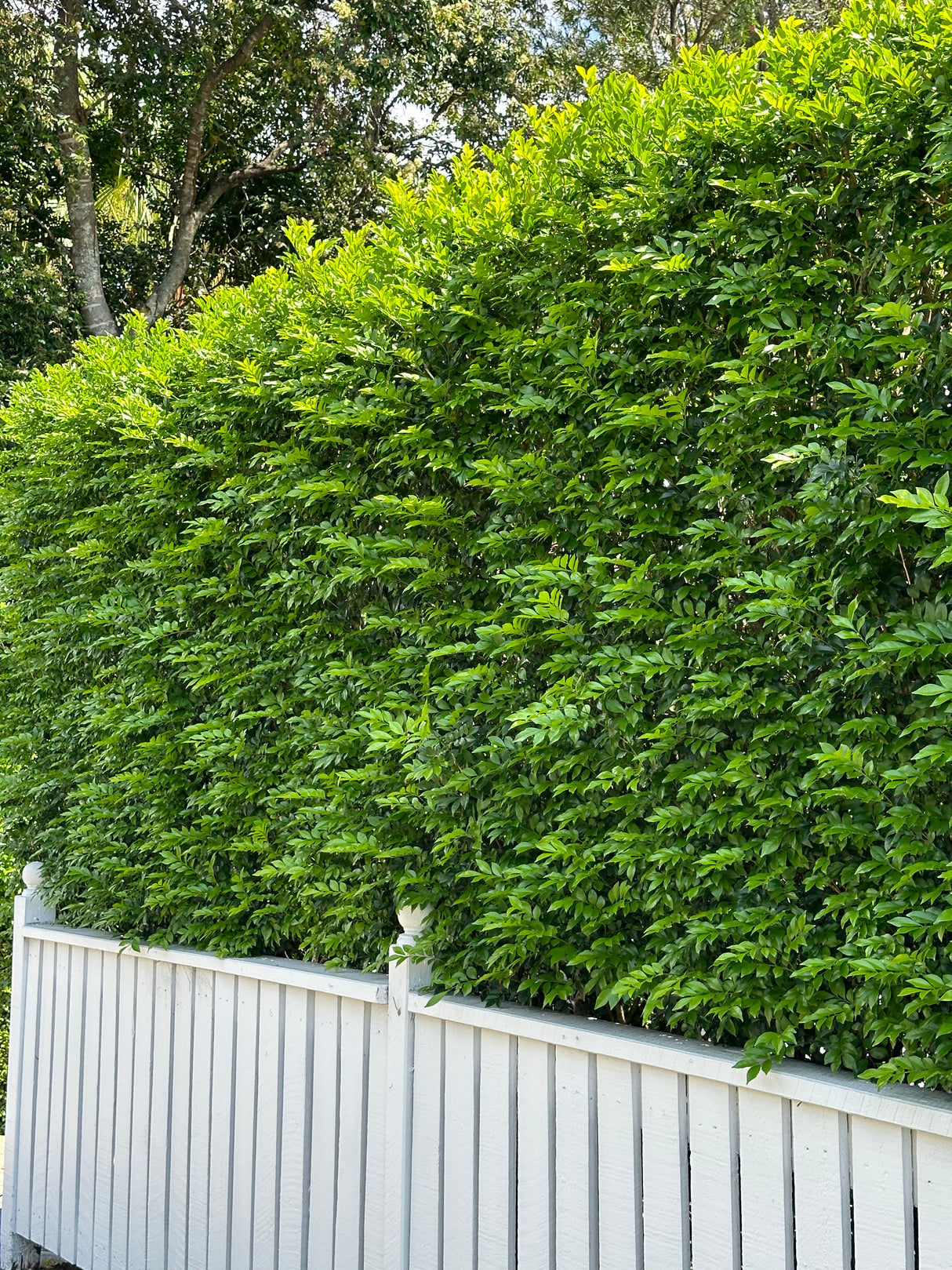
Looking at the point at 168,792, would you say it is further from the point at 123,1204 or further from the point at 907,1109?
the point at 907,1109

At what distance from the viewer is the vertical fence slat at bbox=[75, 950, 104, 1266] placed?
4.71m

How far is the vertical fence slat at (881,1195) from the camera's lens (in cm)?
225

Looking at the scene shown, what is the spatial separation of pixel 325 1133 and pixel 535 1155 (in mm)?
957

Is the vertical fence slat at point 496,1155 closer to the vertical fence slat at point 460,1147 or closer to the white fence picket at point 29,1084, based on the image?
the vertical fence slat at point 460,1147

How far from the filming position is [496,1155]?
3.11 metres

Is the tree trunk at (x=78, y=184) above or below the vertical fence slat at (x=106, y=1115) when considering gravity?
above

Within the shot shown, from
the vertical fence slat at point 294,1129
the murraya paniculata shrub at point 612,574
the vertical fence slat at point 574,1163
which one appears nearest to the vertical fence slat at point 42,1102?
the murraya paniculata shrub at point 612,574

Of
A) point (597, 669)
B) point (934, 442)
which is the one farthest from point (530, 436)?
point (934, 442)

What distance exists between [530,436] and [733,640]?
0.92 meters

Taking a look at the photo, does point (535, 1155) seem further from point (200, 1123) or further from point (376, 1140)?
point (200, 1123)

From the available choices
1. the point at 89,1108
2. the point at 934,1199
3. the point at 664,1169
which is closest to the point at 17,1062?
the point at 89,1108

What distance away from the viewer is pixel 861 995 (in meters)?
2.27

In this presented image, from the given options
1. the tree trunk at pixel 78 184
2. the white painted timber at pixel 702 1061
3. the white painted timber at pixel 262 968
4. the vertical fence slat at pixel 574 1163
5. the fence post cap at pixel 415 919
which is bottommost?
the vertical fence slat at pixel 574 1163

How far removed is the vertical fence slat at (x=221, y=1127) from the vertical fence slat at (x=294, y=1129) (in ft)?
1.05
